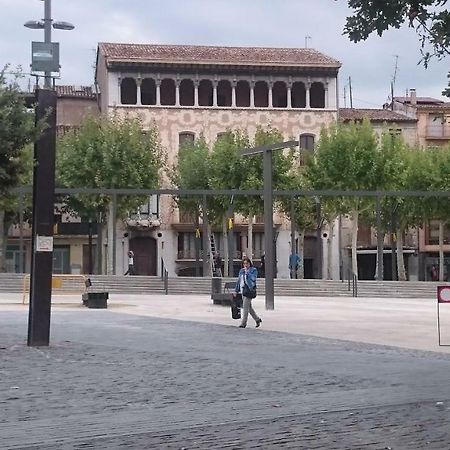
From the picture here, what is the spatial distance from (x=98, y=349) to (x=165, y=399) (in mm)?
5200

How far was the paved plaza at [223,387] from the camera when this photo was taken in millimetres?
7383

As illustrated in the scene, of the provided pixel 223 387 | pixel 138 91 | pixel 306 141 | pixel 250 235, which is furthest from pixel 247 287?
pixel 306 141

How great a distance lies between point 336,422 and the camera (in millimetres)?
8039

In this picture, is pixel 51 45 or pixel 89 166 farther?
pixel 89 166

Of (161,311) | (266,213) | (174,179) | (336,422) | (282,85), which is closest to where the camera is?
(336,422)

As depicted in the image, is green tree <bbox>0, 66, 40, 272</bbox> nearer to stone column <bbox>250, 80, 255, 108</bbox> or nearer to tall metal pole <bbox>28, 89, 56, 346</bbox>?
tall metal pole <bbox>28, 89, 56, 346</bbox>

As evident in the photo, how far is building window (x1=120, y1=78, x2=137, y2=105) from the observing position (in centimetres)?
5325

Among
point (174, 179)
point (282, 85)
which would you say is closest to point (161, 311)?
point (174, 179)

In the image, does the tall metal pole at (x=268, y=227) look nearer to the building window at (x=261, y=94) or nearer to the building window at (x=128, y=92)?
the building window at (x=128, y=92)

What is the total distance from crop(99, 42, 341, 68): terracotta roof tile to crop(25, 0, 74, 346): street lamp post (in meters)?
38.7

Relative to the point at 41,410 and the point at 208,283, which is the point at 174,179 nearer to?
the point at 208,283

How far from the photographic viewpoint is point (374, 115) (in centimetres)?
5981

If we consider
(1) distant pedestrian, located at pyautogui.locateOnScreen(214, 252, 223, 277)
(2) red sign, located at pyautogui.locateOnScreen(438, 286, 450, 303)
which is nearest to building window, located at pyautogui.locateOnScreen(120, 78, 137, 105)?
(1) distant pedestrian, located at pyautogui.locateOnScreen(214, 252, 223, 277)

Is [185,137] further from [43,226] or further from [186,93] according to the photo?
[43,226]
